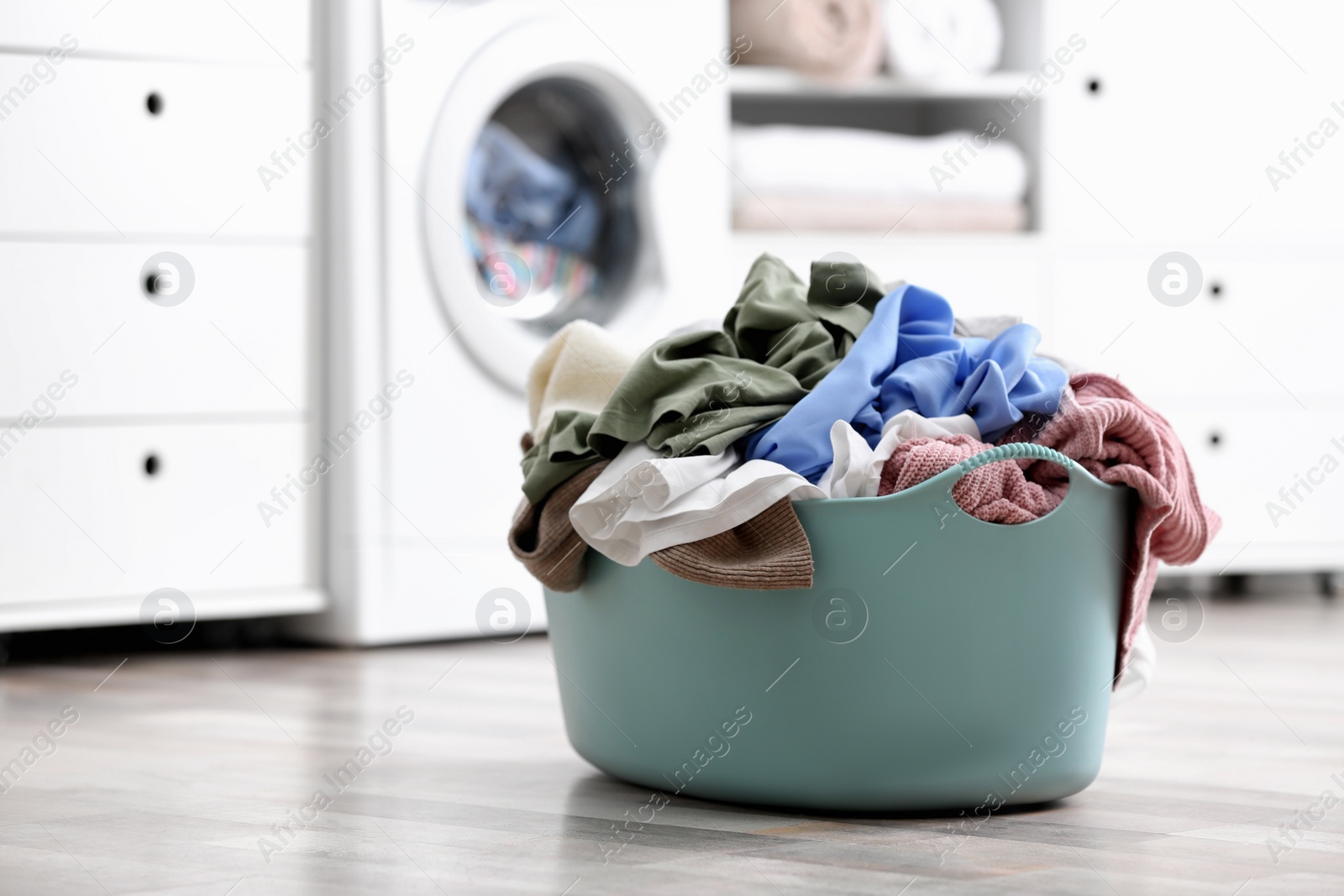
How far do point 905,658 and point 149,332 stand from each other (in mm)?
1377

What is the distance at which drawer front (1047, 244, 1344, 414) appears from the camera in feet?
8.76

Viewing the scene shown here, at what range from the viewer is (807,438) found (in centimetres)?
118

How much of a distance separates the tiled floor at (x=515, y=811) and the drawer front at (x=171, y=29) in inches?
33.9

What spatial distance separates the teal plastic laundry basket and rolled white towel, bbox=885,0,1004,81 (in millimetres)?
1549

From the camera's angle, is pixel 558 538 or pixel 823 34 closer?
pixel 558 538

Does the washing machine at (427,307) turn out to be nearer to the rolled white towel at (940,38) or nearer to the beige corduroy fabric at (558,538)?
the rolled white towel at (940,38)

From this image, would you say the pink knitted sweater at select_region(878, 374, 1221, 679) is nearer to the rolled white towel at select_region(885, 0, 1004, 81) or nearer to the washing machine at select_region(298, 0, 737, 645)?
the washing machine at select_region(298, 0, 737, 645)

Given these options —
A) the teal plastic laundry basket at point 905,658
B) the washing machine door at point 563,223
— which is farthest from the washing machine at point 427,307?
the teal plastic laundry basket at point 905,658

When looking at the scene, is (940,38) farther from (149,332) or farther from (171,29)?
(149,332)

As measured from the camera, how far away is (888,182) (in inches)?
100

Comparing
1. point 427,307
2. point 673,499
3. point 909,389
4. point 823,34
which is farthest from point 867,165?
point 673,499

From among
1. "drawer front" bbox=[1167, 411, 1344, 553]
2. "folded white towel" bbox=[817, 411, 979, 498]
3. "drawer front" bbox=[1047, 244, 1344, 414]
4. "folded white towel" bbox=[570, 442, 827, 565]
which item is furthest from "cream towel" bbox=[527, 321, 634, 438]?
"drawer front" bbox=[1167, 411, 1344, 553]

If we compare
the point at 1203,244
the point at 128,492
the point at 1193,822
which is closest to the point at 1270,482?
the point at 1203,244

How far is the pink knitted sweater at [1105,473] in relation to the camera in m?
1.13
